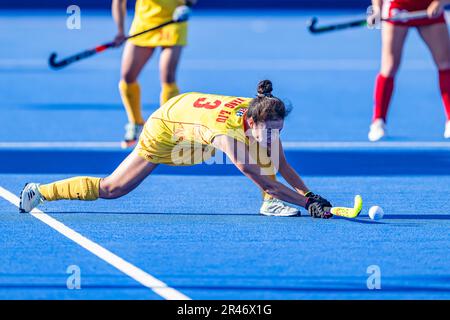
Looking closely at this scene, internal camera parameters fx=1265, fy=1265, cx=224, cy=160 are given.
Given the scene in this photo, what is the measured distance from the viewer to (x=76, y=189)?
325 inches

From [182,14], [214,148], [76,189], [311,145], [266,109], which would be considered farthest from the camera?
[311,145]

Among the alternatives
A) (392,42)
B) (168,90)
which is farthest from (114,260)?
(168,90)

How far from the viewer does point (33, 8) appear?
97.2 ft

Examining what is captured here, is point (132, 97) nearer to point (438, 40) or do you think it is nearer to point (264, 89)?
point (438, 40)

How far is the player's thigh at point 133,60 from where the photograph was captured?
11.1 meters

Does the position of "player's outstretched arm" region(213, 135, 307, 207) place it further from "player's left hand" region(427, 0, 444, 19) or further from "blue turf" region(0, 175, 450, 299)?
"player's left hand" region(427, 0, 444, 19)

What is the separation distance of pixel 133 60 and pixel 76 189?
10.0 ft

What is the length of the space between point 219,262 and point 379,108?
10.2 feet

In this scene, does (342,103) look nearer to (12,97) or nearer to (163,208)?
(12,97)

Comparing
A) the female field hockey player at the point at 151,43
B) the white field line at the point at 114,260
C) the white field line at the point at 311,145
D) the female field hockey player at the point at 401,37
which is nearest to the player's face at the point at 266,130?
the white field line at the point at 114,260

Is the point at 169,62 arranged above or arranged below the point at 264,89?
above

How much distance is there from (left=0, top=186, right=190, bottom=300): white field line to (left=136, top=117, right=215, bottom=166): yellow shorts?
2.38 feet

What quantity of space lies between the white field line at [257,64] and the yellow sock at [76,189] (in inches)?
414

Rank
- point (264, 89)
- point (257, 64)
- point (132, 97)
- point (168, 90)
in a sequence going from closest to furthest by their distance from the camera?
point (264, 89), point (168, 90), point (132, 97), point (257, 64)
